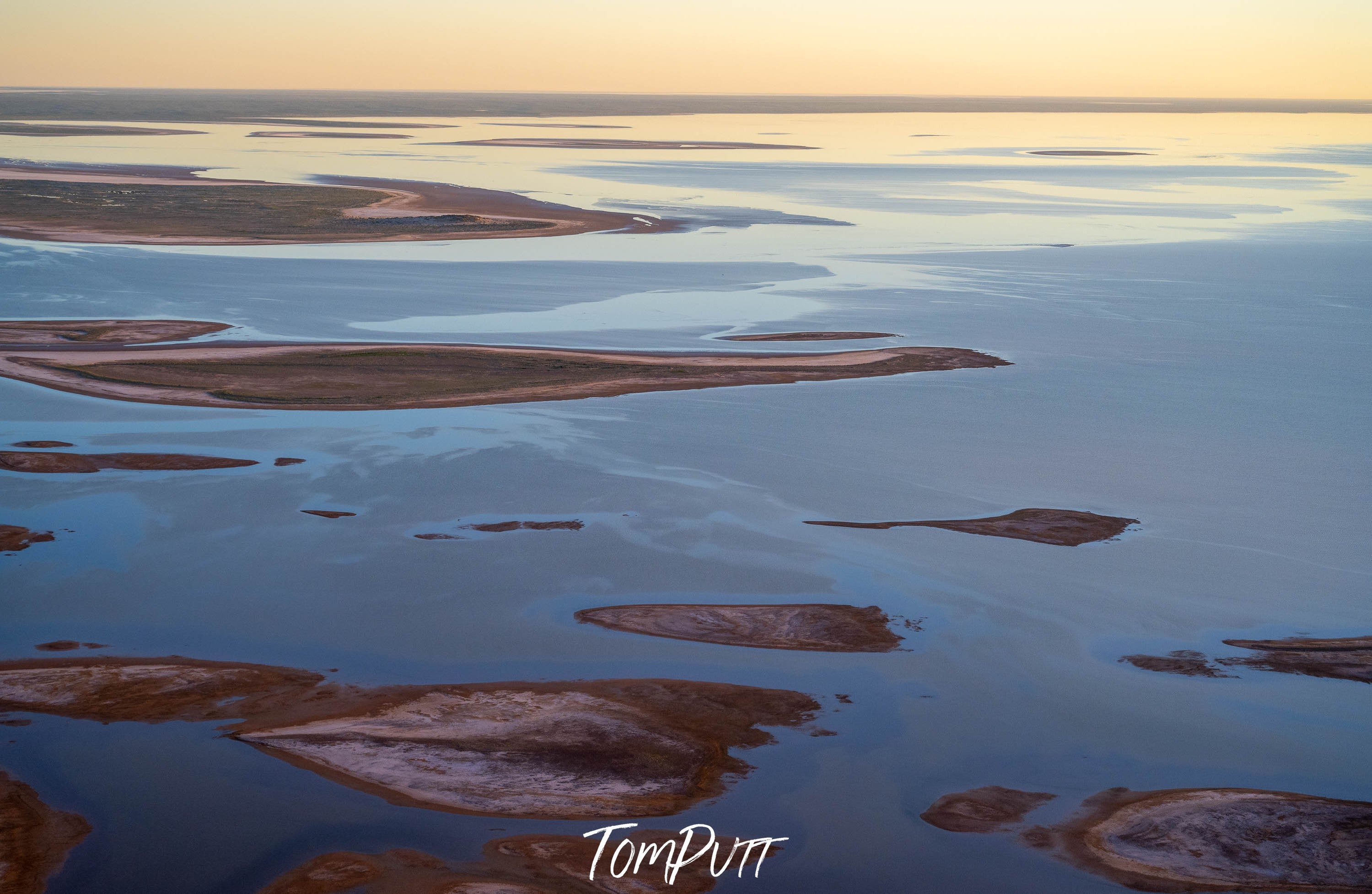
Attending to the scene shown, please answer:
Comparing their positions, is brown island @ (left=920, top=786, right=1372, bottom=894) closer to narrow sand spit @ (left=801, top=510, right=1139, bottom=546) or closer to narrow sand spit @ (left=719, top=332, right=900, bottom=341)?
narrow sand spit @ (left=801, top=510, right=1139, bottom=546)

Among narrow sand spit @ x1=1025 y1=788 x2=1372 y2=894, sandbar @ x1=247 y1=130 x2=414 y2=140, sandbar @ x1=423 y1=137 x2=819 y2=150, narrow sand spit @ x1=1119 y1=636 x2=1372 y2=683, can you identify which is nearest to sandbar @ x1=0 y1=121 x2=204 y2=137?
sandbar @ x1=247 y1=130 x2=414 y2=140

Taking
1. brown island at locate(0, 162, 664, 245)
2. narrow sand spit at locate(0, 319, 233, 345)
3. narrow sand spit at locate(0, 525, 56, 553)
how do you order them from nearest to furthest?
narrow sand spit at locate(0, 525, 56, 553) → narrow sand spit at locate(0, 319, 233, 345) → brown island at locate(0, 162, 664, 245)

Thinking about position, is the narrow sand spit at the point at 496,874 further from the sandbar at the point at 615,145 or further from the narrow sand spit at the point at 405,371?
the sandbar at the point at 615,145

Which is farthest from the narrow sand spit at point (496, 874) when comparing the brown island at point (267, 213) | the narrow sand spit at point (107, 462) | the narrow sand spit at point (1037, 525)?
the brown island at point (267, 213)

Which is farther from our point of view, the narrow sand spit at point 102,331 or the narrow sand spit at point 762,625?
the narrow sand spit at point 102,331

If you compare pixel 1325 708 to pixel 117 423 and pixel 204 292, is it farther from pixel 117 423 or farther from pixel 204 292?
pixel 204 292

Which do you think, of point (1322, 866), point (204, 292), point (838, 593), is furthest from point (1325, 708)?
point (204, 292)

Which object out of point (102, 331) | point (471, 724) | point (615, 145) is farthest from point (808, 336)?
point (615, 145)
